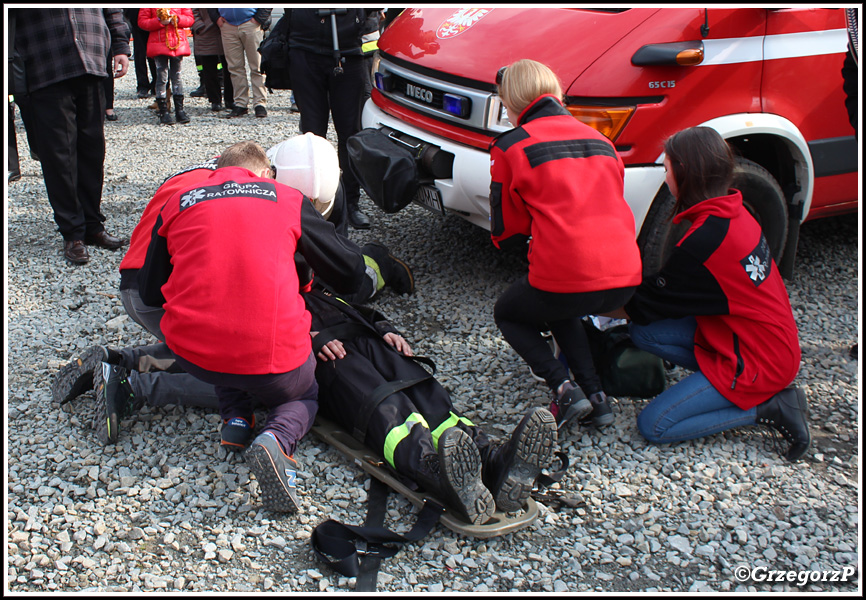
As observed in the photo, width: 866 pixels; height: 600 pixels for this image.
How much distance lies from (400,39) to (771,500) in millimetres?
3213

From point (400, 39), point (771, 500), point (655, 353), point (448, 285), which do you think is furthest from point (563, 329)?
point (400, 39)

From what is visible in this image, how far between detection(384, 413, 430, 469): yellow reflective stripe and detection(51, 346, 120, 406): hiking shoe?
1.35 m

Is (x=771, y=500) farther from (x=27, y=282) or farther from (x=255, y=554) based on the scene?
→ (x=27, y=282)

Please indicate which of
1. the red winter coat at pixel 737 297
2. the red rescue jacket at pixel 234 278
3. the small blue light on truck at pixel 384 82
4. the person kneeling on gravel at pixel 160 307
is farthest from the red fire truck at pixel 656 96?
the red rescue jacket at pixel 234 278

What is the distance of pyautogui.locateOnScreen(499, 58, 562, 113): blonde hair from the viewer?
2.93 meters

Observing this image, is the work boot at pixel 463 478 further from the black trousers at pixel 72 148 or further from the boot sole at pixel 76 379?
the black trousers at pixel 72 148

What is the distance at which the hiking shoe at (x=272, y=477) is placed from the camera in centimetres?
247

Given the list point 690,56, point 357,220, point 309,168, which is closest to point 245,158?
point 309,168

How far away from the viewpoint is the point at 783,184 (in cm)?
391

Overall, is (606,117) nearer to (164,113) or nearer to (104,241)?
(104,241)

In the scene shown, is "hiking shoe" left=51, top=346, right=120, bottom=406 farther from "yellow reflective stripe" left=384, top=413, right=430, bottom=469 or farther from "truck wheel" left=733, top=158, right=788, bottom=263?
"truck wheel" left=733, top=158, right=788, bottom=263

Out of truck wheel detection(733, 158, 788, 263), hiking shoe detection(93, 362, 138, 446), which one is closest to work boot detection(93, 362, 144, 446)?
hiking shoe detection(93, 362, 138, 446)

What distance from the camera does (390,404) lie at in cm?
272

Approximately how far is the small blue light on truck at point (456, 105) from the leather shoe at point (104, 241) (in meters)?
2.54
